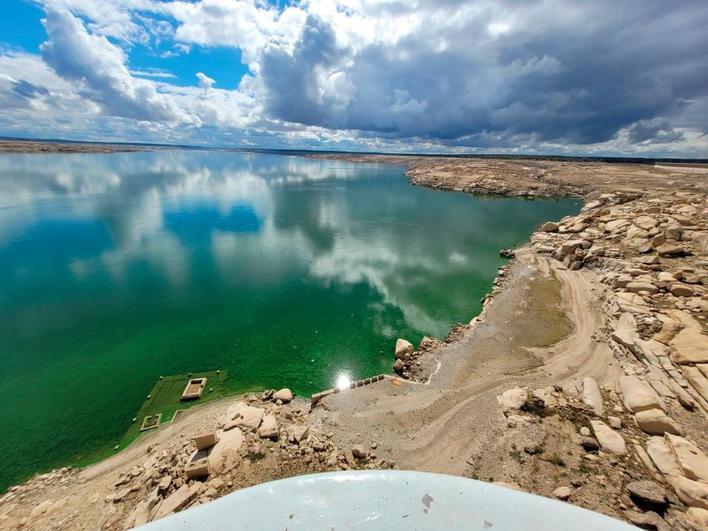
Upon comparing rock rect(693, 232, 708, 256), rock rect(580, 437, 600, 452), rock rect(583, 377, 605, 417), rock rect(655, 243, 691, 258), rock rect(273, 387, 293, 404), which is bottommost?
rock rect(273, 387, 293, 404)

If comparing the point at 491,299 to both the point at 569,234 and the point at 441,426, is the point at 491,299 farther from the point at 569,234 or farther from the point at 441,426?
the point at 569,234

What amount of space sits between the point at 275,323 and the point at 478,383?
12307 millimetres

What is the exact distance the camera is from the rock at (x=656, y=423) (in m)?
9.66

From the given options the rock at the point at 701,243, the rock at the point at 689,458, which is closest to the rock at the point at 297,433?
the rock at the point at 689,458

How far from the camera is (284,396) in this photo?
13.4m

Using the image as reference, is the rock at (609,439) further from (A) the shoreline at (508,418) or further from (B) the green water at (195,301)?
(B) the green water at (195,301)

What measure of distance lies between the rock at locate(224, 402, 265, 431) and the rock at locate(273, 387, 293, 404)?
1569mm

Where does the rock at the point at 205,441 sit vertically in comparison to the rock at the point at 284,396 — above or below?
above

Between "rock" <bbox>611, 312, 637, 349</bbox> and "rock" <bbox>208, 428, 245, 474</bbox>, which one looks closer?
"rock" <bbox>208, 428, 245, 474</bbox>

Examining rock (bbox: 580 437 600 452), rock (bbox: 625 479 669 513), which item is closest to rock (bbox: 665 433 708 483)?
rock (bbox: 625 479 669 513)

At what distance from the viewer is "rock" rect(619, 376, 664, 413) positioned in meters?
10.7

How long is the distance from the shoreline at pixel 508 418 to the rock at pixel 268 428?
26 cm

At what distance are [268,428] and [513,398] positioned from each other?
365 inches

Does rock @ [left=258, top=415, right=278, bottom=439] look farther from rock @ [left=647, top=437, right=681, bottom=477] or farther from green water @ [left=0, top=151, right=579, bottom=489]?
rock @ [left=647, top=437, right=681, bottom=477]
